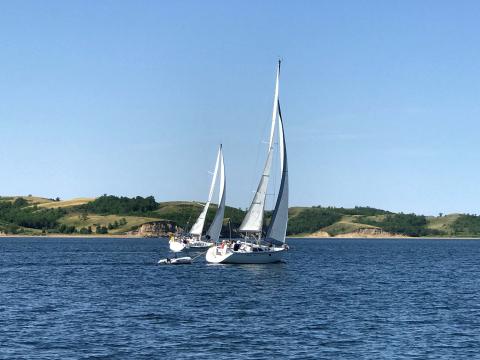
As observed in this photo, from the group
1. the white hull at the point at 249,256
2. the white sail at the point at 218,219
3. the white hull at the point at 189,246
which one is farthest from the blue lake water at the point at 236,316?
the white hull at the point at 189,246

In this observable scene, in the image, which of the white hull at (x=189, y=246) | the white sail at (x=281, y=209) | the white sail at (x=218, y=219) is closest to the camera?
the white sail at (x=281, y=209)

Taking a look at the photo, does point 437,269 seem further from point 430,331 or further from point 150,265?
point 430,331

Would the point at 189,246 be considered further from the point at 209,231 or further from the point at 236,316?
the point at 236,316

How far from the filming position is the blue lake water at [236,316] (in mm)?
50781

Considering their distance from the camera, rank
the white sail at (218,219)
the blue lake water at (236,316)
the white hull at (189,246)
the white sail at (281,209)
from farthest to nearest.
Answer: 1. the white hull at (189,246)
2. the white sail at (218,219)
3. the white sail at (281,209)
4. the blue lake water at (236,316)

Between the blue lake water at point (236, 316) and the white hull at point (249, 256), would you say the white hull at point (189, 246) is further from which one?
the blue lake water at point (236, 316)

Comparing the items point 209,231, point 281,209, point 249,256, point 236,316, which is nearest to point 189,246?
point 209,231

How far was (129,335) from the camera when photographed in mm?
55188

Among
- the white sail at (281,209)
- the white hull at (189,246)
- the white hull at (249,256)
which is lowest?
the white hull at (249,256)

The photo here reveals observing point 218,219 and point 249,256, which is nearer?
point 249,256

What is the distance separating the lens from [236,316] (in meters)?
66.0

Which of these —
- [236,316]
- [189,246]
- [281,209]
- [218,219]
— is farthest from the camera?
[189,246]

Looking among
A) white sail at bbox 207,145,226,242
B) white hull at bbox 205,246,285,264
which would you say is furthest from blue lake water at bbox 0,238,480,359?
white sail at bbox 207,145,226,242

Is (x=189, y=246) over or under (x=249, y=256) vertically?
over
